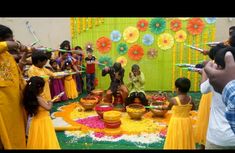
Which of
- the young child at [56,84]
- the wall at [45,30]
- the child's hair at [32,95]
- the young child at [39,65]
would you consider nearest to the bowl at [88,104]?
the young child at [56,84]

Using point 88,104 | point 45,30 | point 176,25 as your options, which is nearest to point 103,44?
point 45,30

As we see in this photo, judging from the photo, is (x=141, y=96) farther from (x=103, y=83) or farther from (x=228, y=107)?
(x=228, y=107)

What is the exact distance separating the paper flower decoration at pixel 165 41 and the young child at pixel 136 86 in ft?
6.37

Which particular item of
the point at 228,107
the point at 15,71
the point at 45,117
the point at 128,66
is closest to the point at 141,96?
the point at 128,66

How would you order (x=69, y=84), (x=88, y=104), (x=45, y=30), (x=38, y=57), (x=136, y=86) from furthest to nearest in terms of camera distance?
1. (x=45, y=30)
2. (x=69, y=84)
3. (x=136, y=86)
4. (x=88, y=104)
5. (x=38, y=57)

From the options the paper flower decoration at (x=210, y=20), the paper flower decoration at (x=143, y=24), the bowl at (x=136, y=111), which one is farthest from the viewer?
the paper flower decoration at (x=143, y=24)

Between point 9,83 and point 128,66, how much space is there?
5106mm

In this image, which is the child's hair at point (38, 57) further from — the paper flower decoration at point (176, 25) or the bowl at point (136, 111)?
the paper flower decoration at point (176, 25)

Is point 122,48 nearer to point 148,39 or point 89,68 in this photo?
point 148,39

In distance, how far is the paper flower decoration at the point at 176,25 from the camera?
317 inches

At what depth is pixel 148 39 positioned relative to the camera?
827 centimetres

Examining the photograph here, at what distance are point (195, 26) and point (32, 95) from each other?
553 cm

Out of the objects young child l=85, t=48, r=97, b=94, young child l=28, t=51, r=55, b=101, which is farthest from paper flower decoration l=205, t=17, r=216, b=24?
young child l=28, t=51, r=55, b=101

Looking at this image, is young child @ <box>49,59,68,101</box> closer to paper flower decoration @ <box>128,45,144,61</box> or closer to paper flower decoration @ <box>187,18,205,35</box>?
paper flower decoration @ <box>128,45,144,61</box>
